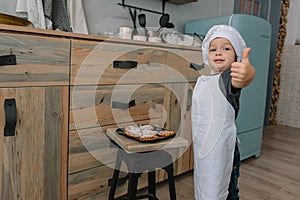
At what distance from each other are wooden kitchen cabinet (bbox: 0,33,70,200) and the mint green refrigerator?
5.05ft

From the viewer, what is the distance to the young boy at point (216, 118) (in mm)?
1062

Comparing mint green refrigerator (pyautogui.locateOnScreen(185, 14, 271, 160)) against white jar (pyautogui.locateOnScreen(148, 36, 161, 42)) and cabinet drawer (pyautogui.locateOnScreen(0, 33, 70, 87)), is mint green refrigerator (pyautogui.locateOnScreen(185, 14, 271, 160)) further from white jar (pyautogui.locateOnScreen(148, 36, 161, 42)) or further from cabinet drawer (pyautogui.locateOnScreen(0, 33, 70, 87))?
cabinet drawer (pyautogui.locateOnScreen(0, 33, 70, 87))

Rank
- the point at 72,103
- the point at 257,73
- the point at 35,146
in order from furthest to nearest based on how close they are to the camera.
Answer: the point at 257,73 → the point at 72,103 → the point at 35,146

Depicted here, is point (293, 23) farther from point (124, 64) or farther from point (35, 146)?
point (35, 146)

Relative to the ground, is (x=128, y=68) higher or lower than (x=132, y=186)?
higher

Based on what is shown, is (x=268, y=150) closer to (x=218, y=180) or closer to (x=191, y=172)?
(x=191, y=172)

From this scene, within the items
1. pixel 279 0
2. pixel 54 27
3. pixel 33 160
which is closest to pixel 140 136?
pixel 33 160

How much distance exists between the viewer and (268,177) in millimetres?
2184

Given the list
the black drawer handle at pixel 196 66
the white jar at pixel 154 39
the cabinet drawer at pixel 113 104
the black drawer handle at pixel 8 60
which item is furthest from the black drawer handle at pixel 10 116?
the black drawer handle at pixel 196 66

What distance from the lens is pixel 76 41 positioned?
127 cm

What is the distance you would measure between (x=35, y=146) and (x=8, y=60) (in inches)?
16.1

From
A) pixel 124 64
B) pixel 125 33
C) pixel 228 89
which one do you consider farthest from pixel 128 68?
pixel 228 89

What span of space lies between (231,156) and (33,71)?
947mm

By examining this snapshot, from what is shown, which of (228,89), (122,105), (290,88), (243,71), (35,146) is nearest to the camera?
(243,71)
